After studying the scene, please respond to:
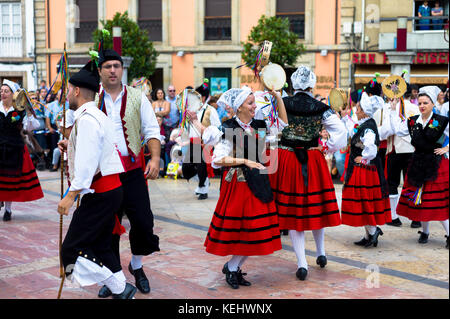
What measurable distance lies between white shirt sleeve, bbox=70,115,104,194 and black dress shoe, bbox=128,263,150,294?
106cm

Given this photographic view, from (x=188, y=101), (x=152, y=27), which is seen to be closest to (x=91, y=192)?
(x=188, y=101)

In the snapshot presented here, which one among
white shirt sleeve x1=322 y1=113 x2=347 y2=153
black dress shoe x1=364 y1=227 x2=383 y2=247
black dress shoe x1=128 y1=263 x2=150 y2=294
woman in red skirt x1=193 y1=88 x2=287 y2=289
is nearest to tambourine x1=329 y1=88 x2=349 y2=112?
black dress shoe x1=364 y1=227 x2=383 y2=247

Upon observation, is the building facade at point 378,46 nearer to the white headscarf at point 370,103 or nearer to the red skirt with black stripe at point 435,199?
the red skirt with black stripe at point 435,199

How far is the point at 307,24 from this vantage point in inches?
732

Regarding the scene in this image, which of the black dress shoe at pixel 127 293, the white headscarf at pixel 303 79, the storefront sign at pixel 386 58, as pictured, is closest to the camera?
the black dress shoe at pixel 127 293

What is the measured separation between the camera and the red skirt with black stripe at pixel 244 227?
430cm

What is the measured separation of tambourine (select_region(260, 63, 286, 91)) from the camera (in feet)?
15.4

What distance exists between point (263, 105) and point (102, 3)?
16.9 m

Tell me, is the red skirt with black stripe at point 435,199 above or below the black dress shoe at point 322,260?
above

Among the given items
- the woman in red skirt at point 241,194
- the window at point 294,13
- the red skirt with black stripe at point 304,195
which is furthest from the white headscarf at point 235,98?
the window at point 294,13

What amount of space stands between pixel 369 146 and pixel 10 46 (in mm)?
13763

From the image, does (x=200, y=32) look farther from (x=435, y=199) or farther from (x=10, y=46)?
(x=435, y=199)

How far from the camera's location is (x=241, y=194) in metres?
4.37

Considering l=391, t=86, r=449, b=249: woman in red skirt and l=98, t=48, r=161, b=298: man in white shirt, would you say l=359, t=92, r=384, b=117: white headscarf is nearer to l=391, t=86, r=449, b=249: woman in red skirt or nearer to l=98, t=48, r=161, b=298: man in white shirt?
l=391, t=86, r=449, b=249: woman in red skirt
